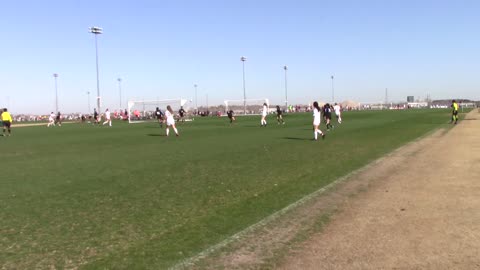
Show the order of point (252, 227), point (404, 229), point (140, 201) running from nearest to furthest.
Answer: point (404, 229)
point (252, 227)
point (140, 201)

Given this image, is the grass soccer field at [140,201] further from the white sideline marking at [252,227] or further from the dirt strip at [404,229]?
the dirt strip at [404,229]

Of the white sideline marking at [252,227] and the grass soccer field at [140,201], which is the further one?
the grass soccer field at [140,201]

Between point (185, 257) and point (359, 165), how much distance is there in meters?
8.08

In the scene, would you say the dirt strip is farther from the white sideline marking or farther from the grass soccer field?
the grass soccer field

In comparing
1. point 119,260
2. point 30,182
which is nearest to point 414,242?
point 119,260

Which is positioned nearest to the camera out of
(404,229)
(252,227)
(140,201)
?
(404,229)

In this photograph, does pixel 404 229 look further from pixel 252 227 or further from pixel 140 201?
pixel 140 201

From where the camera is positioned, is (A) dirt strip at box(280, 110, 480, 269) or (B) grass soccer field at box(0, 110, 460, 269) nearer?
(A) dirt strip at box(280, 110, 480, 269)

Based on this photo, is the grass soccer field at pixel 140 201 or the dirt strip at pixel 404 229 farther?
the grass soccer field at pixel 140 201

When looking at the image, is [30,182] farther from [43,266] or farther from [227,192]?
[43,266]

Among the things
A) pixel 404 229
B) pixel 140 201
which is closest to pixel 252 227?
pixel 404 229

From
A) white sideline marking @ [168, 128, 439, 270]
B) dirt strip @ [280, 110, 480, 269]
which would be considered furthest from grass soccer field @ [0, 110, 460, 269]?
dirt strip @ [280, 110, 480, 269]

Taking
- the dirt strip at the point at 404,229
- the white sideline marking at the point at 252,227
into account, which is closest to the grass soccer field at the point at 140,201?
the white sideline marking at the point at 252,227

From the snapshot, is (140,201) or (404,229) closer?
(404,229)
